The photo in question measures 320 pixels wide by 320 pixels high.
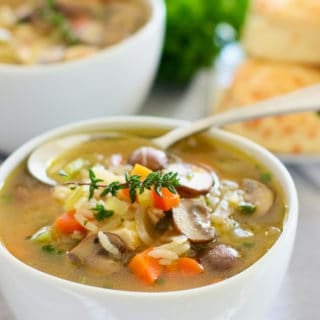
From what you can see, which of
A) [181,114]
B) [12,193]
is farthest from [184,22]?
[12,193]

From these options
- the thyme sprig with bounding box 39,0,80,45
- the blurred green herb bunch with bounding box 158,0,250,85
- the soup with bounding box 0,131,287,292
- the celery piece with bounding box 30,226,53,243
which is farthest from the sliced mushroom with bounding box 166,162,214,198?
the blurred green herb bunch with bounding box 158,0,250,85

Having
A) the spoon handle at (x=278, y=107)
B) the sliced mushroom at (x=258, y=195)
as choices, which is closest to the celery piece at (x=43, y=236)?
the sliced mushroom at (x=258, y=195)

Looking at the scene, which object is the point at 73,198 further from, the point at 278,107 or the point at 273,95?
the point at 273,95

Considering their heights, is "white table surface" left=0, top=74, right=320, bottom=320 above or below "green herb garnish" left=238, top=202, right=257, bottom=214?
below

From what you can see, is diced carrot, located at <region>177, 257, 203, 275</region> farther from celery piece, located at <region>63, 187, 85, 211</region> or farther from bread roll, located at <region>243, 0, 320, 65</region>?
bread roll, located at <region>243, 0, 320, 65</region>

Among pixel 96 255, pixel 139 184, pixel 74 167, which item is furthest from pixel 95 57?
pixel 96 255

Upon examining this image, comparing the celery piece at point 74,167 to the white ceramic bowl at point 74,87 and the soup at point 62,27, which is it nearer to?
the white ceramic bowl at point 74,87
